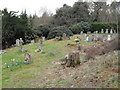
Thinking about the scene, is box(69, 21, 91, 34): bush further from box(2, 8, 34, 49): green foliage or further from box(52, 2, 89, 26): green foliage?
box(2, 8, 34, 49): green foliage

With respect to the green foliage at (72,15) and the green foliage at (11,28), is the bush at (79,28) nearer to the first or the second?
the green foliage at (72,15)

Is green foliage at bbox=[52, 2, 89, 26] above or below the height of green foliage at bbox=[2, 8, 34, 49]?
above

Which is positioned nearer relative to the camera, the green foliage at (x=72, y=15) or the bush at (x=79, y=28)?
the bush at (x=79, y=28)

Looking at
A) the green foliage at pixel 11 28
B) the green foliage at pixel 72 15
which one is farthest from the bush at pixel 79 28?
the green foliage at pixel 11 28

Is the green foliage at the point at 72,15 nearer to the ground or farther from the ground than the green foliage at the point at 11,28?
farther from the ground

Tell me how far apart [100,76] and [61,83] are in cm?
154

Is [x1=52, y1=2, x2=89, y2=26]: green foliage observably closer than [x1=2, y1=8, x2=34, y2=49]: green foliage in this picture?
No

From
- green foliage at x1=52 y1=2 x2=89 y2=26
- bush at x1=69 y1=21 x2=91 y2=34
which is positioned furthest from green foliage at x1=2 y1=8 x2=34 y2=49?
green foliage at x1=52 y1=2 x2=89 y2=26

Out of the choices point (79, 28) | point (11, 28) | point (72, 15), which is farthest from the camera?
point (72, 15)

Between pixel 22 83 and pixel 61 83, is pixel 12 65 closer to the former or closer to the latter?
pixel 22 83

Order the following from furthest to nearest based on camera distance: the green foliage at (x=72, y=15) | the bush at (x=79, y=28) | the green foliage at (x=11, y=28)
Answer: the green foliage at (x=72, y=15) → the bush at (x=79, y=28) → the green foliage at (x=11, y=28)

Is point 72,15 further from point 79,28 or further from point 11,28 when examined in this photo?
point 11,28

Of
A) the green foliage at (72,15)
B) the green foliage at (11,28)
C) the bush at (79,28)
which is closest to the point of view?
the green foliage at (11,28)

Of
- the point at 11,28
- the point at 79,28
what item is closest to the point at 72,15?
the point at 79,28
